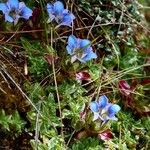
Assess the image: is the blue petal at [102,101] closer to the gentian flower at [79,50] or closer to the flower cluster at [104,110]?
the flower cluster at [104,110]

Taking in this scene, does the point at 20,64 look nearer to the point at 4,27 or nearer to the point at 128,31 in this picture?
the point at 4,27

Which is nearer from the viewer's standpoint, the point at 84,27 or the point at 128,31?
the point at 84,27

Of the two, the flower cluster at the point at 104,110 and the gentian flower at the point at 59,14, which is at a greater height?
the gentian flower at the point at 59,14

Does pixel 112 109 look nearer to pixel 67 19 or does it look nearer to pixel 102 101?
pixel 102 101

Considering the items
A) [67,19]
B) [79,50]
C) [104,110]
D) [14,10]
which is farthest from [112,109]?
[14,10]

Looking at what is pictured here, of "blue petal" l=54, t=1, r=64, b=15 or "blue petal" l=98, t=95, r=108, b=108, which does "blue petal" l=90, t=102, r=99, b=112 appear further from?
"blue petal" l=54, t=1, r=64, b=15

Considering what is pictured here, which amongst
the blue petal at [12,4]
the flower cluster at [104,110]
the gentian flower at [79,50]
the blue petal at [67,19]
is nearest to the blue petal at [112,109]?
the flower cluster at [104,110]

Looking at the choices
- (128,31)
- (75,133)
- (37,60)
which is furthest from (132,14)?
(75,133)
